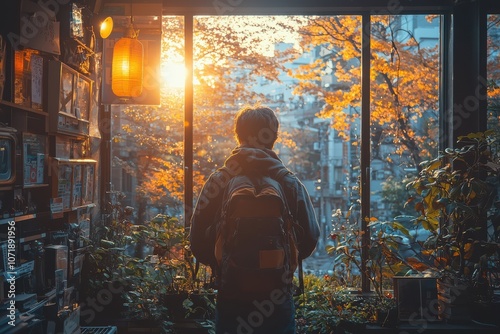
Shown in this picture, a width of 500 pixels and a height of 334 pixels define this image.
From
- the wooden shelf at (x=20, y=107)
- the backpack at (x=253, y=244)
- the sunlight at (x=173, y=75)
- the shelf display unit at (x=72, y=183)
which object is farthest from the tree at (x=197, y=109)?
the backpack at (x=253, y=244)

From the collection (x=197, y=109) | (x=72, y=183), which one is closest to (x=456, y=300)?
(x=197, y=109)

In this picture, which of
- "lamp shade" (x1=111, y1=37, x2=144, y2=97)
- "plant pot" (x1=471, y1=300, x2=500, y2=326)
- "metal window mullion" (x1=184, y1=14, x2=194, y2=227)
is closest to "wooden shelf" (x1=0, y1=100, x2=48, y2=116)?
"lamp shade" (x1=111, y1=37, x2=144, y2=97)

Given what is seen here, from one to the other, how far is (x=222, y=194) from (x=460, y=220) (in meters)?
2.67

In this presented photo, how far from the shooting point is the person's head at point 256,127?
2.94m

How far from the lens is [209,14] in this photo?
17.4ft

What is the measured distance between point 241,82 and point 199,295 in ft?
7.85

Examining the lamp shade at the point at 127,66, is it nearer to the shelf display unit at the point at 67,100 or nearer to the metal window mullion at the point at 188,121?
the shelf display unit at the point at 67,100

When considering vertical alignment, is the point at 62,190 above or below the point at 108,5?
below

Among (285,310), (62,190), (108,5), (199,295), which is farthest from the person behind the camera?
(108,5)

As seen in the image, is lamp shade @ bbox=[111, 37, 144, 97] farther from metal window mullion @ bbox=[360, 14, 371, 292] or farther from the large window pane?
the large window pane

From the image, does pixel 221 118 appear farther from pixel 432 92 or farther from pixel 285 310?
pixel 285 310

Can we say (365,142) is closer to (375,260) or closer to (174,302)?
(375,260)

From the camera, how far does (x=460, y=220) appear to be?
15.4ft

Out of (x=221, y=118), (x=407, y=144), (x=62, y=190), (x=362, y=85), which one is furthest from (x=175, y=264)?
(x=407, y=144)
